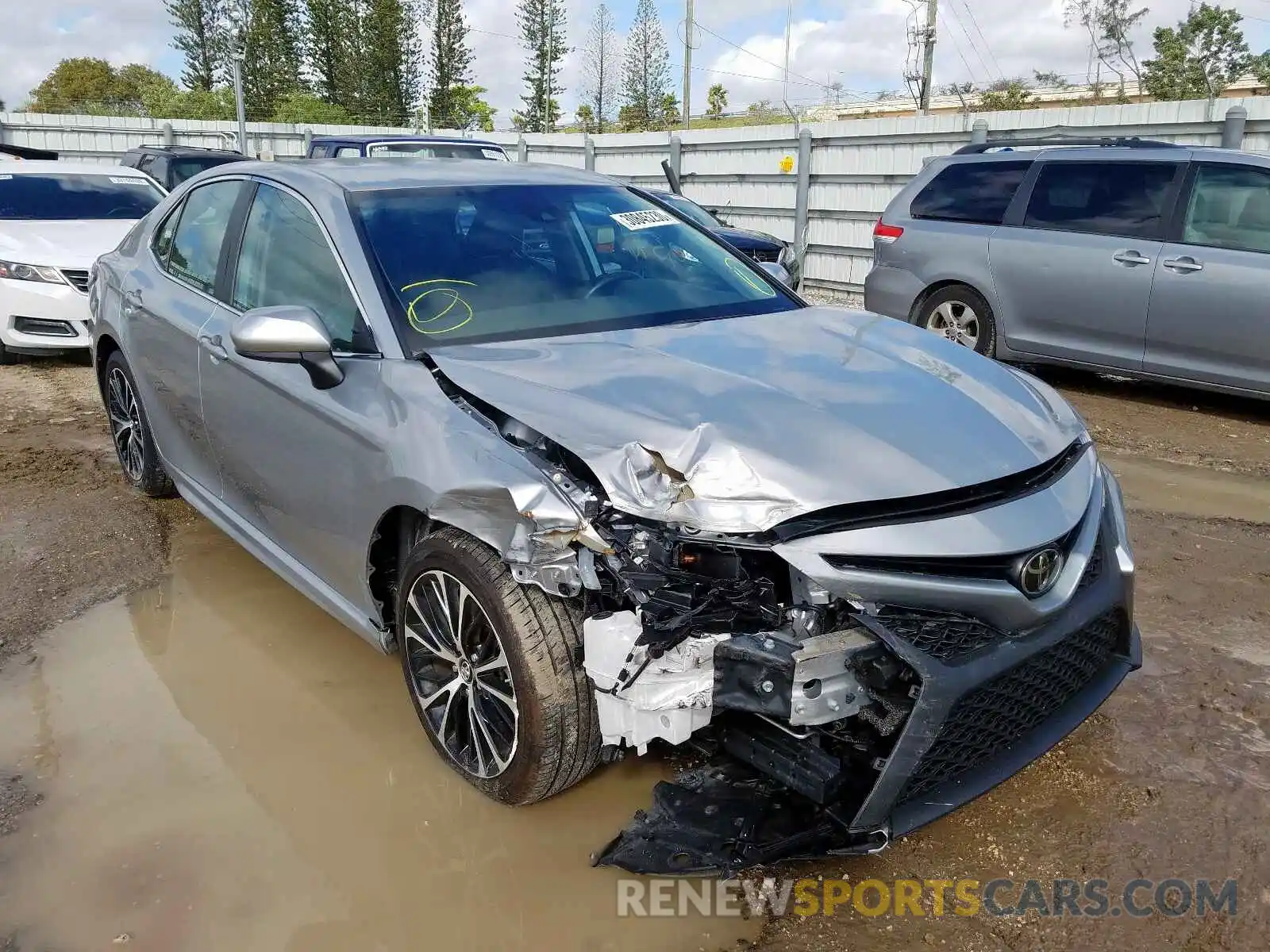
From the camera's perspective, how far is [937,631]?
2221mm

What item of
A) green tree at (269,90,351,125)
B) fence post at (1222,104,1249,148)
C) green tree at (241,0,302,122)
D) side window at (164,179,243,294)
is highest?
green tree at (241,0,302,122)

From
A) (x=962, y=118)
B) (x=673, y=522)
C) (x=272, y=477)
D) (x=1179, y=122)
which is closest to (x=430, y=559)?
(x=673, y=522)

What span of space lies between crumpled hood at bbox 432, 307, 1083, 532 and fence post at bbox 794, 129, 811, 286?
10631mm

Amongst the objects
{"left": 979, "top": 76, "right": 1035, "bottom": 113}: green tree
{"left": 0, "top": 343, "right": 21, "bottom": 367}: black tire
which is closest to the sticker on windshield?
{"left": 0, "top": 343, "right": 21, "bottom": 367}: black tire

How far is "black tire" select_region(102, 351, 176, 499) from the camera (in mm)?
4836

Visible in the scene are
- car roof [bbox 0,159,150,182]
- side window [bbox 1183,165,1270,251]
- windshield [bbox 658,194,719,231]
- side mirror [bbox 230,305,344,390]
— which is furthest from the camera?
windshield [bbox 658,194,719,231]

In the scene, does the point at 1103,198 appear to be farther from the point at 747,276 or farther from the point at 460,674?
the point at 460,674

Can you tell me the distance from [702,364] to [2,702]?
2551 millimetres

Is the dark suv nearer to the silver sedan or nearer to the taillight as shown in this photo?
the taillight

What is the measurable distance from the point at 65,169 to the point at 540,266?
8.19 meters

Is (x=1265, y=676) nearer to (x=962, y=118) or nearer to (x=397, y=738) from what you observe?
(x=397, y=738)

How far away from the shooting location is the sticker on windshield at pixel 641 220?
381cm

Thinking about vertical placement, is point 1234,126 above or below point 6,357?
above

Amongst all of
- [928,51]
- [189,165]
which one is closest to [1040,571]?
[189,165]
